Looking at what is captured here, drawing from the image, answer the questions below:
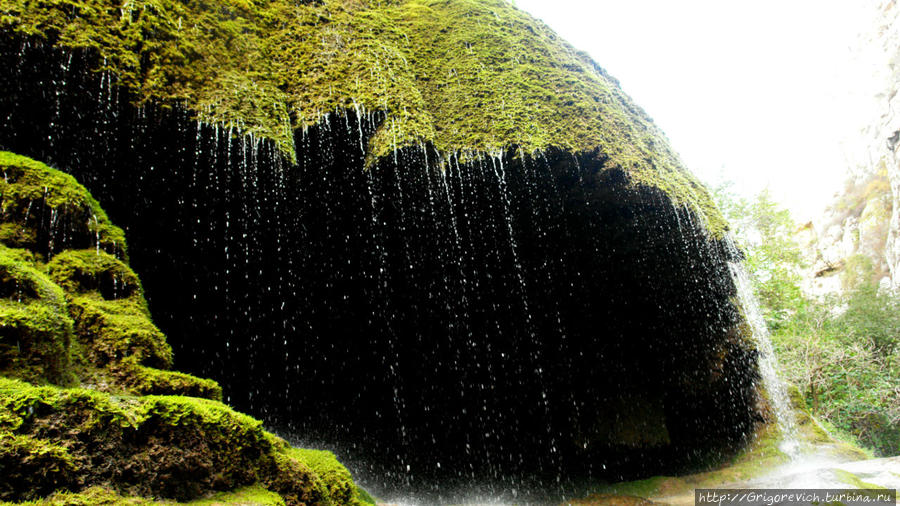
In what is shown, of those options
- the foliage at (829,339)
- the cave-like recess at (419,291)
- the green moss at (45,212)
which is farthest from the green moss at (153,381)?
the foliage at (829,339)

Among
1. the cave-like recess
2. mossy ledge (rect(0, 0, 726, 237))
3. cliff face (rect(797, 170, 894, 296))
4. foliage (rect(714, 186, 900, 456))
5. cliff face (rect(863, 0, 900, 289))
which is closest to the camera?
mossy ledge (rect(0, 0, 726, 237))

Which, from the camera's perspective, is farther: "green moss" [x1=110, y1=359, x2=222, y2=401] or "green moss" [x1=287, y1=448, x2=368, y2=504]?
"green moss" [x1=287, y1=448, x2=368, y2=504]

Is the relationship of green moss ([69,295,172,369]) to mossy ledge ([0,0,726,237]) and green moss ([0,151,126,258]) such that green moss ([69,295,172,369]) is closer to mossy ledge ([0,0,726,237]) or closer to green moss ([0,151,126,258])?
green moss ([0,151,126,258])

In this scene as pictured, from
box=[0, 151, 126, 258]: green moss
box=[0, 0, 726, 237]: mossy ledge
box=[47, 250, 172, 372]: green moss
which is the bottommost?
box=[47, 250, 172, 372]: green moss

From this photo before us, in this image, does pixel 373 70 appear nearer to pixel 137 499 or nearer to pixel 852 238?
pixel 137 499

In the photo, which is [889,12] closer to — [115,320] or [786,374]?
[786,374]

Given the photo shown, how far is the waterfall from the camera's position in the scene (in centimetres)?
820

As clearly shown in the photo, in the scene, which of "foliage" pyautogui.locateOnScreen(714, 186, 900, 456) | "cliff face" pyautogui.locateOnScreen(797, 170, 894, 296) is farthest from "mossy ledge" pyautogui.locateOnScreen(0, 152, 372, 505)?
"cliff face" pyautogui.locateOnScreen(797, 170, 894, 296)

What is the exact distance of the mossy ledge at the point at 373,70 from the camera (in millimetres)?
3549

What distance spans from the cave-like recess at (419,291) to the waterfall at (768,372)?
1.62ft

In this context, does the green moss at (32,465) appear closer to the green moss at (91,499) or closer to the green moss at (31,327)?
the green moss at (91,499)

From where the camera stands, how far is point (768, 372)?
355 inches

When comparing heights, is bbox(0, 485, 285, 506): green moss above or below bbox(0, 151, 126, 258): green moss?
below

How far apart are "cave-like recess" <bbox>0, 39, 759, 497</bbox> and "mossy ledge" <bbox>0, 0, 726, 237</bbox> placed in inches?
7.5
